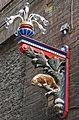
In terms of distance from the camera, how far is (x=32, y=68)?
28.5 feet

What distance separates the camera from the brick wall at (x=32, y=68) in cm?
721

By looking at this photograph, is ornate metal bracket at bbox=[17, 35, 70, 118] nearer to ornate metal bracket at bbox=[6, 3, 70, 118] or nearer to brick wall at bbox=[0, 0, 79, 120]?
ornate metal bracket at bbox=[6, 3, 70, 118]

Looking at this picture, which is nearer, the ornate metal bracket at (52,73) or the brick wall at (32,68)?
the ornate metal bracket at (52,73)

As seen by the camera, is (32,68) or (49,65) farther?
(32,68)

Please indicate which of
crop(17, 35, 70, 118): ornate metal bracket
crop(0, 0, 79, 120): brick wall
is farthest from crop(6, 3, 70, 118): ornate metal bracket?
crop(0, 0, 79, 120): brick wall

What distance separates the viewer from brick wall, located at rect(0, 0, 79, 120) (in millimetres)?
7215

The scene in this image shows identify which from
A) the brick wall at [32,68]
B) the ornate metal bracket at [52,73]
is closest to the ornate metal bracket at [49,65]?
the ornate metal bracket at [52,73]

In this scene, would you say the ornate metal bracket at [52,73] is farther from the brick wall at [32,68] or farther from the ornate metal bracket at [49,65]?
the brick wall at [32,68]

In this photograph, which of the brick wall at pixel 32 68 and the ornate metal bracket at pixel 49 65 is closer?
the ornate metal bracket at pixel 49 65

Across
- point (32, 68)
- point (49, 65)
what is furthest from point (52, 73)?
point (32, 68)

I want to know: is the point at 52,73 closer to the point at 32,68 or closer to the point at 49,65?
the point at 49,65

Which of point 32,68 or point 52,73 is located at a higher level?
point 32,68

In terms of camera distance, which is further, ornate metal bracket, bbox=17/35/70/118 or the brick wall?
the brick wall

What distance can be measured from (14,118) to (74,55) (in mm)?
2414
